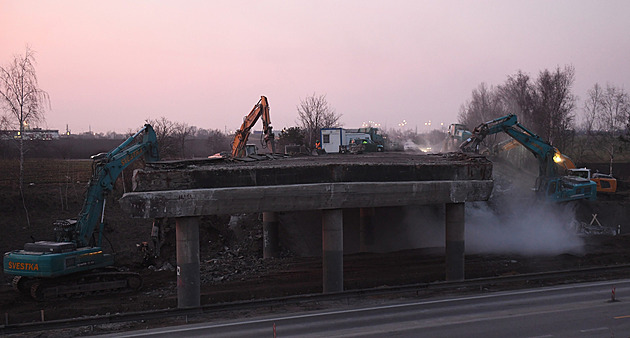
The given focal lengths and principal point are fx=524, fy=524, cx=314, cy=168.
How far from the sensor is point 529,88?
74.1 m

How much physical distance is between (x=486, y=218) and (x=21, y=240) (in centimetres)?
3072

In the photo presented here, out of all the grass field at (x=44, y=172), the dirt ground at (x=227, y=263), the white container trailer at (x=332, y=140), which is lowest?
the dirt ground at (x=227, y=263)

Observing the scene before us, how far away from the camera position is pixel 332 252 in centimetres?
2038

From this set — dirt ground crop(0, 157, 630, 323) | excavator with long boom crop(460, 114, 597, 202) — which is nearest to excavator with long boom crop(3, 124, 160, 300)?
dirt ground crop(0, 157, 630, 323)

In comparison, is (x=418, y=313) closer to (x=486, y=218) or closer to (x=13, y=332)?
(x=13, y=332)

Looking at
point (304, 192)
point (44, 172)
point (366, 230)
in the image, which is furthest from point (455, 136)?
point (44, 172)

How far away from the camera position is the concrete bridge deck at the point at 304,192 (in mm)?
18234

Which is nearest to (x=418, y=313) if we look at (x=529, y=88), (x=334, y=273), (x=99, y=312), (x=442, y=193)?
(x=334, y=273)

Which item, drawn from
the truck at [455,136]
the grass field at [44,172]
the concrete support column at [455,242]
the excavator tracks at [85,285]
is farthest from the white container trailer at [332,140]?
the excavator tracks at [85,285]

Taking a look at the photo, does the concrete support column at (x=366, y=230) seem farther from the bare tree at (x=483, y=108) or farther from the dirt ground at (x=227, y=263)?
the bare tree at (x=483, y=108)

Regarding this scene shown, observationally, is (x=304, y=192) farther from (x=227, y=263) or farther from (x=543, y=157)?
(x=543, y=157)

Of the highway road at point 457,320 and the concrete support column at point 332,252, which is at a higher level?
the concrete support column at point 332,252

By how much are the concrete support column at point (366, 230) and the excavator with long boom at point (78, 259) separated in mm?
14813

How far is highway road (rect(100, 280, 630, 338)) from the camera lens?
48.5 feet
